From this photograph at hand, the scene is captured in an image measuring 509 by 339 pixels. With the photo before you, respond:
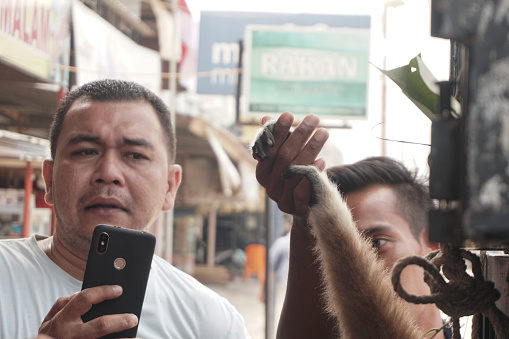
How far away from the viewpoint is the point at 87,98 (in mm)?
1706

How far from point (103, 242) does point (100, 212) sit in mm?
356

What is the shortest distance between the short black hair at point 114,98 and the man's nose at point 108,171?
0.22 m

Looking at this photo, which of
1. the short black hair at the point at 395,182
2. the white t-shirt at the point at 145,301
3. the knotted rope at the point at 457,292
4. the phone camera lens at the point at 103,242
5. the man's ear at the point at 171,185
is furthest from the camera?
the short black hair at the point at 395,182

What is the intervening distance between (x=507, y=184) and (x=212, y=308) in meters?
1.29

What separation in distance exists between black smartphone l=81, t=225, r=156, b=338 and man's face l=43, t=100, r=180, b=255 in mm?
350

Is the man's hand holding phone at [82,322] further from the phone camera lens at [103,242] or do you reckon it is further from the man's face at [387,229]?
the man's face at [387,229]

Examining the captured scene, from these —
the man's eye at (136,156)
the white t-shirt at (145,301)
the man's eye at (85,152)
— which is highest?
the man's eye at (85,152)

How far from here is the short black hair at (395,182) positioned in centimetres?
195

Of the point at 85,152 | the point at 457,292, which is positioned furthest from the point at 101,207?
the point at 457,292

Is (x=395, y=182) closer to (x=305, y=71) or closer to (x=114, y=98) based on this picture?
(x=114, y=98)

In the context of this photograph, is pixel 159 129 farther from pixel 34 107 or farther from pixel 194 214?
pixel 194 214

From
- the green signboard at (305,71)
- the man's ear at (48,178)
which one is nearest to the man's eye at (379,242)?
the man's ear at (48,178)

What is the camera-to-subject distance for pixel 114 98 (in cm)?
170

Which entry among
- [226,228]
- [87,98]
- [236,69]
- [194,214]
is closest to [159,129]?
[87,98]
